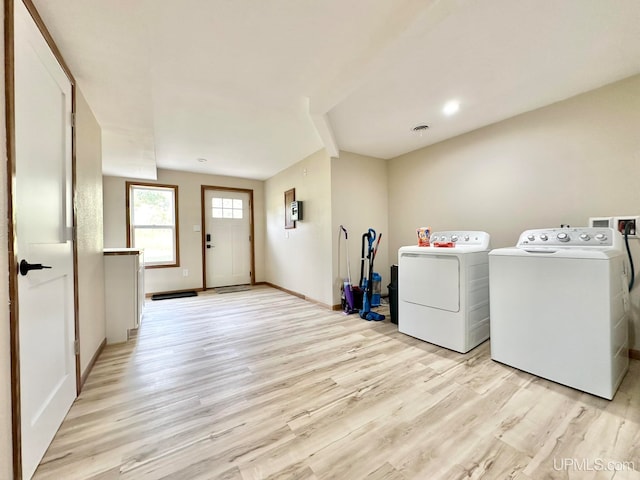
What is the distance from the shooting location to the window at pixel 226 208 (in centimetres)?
513

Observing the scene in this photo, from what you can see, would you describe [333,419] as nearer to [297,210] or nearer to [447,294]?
[447,294]

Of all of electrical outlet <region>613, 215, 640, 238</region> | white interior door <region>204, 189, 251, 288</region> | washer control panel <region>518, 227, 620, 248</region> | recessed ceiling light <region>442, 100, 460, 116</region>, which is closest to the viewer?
washer control panel <region>518, 227, 620, 248</region>

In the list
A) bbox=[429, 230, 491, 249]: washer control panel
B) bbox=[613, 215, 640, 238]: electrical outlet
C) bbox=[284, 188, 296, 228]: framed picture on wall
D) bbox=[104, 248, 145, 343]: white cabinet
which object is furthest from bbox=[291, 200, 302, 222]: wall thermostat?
bbox=[613, 215, 640, 238]: electrical outlet

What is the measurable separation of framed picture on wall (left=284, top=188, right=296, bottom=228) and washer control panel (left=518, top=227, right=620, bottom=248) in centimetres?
318

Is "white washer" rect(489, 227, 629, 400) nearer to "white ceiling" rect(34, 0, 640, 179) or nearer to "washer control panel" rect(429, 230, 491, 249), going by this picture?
"washer control panel" rect(429, 230, 491, 249)

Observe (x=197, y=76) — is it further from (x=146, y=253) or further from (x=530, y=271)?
(x=146, y=253)

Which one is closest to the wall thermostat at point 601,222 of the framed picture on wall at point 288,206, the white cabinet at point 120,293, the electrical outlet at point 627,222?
the electrical outlet at point 627,222

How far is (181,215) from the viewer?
4.79m

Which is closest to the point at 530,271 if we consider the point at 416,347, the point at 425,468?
the point at 416,347

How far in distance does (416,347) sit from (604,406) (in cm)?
113

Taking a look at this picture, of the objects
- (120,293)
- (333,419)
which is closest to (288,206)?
(120,293)

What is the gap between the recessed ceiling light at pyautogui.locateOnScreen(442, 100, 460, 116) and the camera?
233cm

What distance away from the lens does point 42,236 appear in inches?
46.7


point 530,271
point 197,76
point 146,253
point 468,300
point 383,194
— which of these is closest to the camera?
point 530,271
